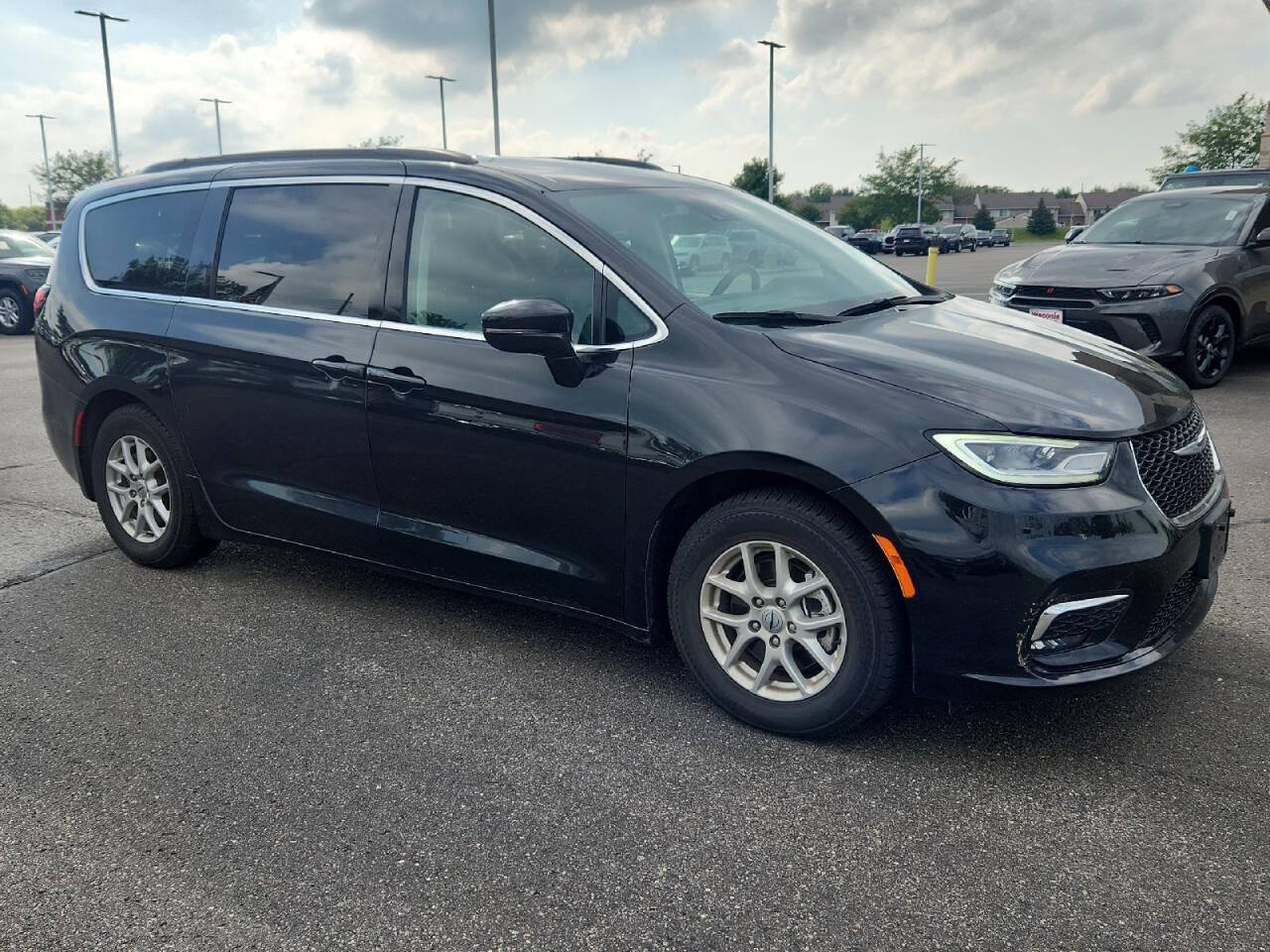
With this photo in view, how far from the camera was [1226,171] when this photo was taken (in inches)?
423

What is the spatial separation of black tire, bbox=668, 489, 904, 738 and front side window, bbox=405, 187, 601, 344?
0.75 m

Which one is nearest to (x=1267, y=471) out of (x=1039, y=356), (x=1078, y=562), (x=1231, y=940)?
(x=1039, y=356)


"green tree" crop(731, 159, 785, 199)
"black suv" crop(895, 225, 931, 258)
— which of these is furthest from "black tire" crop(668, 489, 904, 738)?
"green tree" crop(731, 159, 785, 199)

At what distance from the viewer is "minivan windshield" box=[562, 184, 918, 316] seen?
349 cm

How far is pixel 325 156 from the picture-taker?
4133 millimetres

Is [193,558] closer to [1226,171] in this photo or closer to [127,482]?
[127,482]

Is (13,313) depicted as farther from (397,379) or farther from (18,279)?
(397,379)

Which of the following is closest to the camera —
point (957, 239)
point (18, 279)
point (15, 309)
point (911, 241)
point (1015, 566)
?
point (1015, 566)

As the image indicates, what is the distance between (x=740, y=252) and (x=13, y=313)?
15798 millimetres

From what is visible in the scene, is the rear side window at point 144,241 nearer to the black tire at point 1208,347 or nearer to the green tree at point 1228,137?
the black tire at point 1208,347

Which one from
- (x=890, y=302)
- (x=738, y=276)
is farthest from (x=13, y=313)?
(x=890, y=302)

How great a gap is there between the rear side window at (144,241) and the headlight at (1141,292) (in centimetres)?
662

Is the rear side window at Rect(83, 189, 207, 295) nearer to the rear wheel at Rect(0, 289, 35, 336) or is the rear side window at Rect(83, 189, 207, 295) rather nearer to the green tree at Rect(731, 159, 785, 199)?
the rear wheel at Rect(0, 289, 35, 336)

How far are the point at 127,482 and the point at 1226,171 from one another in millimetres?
10597
